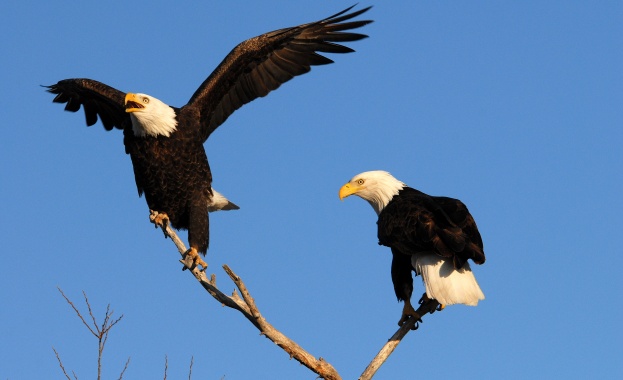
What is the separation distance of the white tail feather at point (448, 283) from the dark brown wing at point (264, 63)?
2.56m

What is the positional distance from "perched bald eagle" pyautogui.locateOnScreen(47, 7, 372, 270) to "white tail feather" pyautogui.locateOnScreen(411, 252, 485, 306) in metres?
1.74

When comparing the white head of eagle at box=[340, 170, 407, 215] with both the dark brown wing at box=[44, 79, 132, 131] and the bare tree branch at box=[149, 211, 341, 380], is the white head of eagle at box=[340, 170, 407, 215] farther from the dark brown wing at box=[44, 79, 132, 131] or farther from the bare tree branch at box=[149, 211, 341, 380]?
the dark brown wing at box=[44, 79, 132, 131]

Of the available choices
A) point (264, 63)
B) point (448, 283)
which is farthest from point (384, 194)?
point (264, 63)

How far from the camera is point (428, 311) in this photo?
6.06 m

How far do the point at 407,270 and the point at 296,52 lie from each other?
8.66 feet

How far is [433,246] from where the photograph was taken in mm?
5723

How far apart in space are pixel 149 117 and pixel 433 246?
97.3 inches

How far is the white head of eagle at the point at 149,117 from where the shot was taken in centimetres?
698

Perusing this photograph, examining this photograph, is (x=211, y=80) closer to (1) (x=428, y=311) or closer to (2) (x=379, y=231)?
(2) (x=379, y=231)

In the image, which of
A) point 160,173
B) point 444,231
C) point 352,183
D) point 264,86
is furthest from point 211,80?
point 444,231

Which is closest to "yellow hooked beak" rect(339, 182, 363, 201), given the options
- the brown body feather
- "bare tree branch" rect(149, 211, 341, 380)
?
the brown body feather

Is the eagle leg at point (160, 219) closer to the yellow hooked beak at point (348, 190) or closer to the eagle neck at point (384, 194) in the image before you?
the yellow hooked beak at point (348, 190)

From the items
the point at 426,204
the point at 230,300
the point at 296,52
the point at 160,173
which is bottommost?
the point at 230,300

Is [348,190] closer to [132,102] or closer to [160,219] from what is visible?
[160,219]
